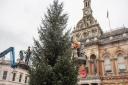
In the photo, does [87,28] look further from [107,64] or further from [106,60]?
[107,64]

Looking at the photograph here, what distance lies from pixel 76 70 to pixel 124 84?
49.3 feet

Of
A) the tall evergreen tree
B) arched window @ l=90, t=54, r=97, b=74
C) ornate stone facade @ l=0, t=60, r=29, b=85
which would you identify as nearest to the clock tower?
arched window @ l=90, t=54, r=97, b=74

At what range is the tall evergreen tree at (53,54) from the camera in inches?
552

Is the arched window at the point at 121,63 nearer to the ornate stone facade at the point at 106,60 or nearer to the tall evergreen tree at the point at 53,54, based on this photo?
the ornate stone facade at the point at 106,60

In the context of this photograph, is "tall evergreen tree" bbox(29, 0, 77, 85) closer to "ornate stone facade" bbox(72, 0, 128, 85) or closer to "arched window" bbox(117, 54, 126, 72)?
"ornate stone facade" bbox(72, 0, 128, 85)

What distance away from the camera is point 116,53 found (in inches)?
1160

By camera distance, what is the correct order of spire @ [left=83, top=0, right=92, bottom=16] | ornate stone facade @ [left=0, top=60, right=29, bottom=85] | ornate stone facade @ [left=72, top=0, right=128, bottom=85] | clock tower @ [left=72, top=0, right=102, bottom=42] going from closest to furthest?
1. ornate stone facade @ [left=72, top=0, right=128, bottom=85]
2. ornate stone facade @ [left=0, top=60, right=29, bottom=85]
3. clock tower @ [left=72, top=0, right=102, bottom=42]
4. spire @ [left=83, top=0, right=92, bottom=16]

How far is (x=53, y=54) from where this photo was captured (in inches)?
608

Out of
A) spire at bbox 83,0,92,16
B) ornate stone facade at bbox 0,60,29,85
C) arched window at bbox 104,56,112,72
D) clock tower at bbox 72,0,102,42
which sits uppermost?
spire at bbox 83,0,92,16

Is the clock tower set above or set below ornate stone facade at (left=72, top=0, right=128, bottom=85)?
above

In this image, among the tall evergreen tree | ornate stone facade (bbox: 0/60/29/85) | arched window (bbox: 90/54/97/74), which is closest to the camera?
the tall evergreen tree

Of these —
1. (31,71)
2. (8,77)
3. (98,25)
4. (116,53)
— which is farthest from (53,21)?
(98,25)

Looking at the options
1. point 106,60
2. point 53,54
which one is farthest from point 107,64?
point 53,54

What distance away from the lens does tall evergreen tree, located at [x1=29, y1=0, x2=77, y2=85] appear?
14016mm
